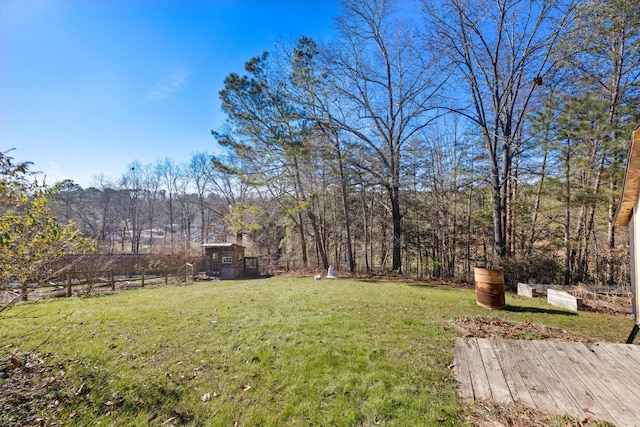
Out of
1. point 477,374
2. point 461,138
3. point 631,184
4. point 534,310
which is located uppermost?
point 461,138

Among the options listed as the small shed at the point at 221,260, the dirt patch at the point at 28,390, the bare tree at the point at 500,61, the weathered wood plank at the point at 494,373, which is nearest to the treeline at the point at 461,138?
the bare tree at the point at 500,61

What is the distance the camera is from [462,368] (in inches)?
124

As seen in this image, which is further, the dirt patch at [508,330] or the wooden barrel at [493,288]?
the wooden barrel at [493,288]

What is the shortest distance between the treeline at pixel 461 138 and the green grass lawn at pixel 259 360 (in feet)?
15.0

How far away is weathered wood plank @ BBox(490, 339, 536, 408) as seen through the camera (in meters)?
2.54

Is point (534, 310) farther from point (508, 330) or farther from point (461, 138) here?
point (461, 138)

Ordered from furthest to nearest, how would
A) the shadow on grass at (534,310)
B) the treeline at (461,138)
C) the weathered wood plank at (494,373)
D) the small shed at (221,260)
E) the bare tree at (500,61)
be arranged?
the small shed at (221,260), the bare tree at (500,61), the treeline at (461,138), the shadow on grass at (534,310), the weathered wood plank at (494,373)

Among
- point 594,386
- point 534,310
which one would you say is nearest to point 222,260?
point 534,310

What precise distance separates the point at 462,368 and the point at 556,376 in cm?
91

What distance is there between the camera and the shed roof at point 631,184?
3.58 m

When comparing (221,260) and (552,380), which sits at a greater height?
(552,380)

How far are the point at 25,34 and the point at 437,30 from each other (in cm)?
1245

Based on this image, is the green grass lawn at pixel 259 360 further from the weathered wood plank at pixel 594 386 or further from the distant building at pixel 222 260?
the distant building at pixel 222 260

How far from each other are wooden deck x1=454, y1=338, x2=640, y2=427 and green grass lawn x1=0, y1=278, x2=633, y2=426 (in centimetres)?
31
